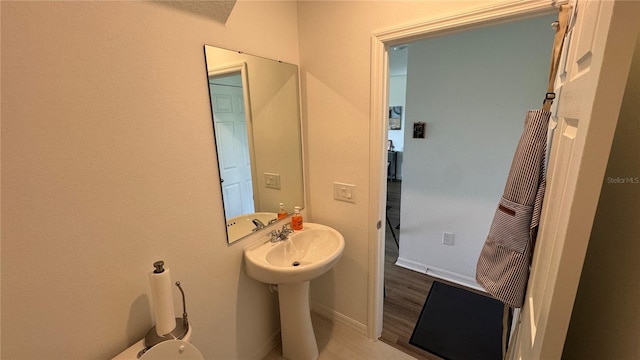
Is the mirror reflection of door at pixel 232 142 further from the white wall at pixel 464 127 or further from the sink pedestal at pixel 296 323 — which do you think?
the white wall at pixel 464 127

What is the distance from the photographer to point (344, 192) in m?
1.72

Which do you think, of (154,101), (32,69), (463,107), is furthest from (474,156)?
(32,69)

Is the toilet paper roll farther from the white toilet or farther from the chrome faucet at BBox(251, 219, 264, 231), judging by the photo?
the chrome faucet at BBox(251, 219, 264, 231)

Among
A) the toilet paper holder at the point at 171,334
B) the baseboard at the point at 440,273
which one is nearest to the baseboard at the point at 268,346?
the toilet paper holder at the point at 171,334

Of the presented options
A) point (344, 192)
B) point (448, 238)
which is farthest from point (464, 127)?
point (344, 192)

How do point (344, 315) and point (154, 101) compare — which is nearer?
point (154, 101)

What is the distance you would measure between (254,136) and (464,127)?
5.54 feet

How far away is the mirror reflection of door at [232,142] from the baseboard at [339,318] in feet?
3.50

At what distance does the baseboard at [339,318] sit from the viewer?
1914mm

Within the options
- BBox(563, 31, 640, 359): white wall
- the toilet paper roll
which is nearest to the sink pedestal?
the toilet paper roll

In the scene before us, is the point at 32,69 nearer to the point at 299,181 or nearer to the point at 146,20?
the point at 146,20

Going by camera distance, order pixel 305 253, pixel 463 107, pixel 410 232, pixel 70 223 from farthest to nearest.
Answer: pixel 410 232
pixel 463 107
pixel 305 253
pixel 70 223

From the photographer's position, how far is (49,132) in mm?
813

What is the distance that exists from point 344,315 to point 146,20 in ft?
6.77
